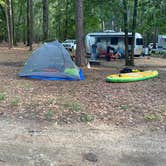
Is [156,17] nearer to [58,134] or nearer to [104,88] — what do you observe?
[104,88]

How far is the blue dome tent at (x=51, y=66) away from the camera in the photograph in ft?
41.7

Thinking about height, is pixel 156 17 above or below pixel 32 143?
above

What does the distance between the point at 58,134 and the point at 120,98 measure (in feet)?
11.3

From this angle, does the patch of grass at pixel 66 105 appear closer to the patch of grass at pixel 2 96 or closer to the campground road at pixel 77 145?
the campground road at pixel 77 145

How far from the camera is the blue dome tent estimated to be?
12.7 meters

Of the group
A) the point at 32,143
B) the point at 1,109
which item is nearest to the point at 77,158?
the point at 32,143

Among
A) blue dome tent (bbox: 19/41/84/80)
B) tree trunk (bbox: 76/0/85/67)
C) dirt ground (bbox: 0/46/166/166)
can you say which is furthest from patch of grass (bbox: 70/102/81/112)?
tree trunk (bbox: 76/0/85/67)

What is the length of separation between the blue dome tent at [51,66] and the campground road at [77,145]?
18.7 ft

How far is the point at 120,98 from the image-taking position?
9.45m

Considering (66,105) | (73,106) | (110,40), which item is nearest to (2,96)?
(66,105)

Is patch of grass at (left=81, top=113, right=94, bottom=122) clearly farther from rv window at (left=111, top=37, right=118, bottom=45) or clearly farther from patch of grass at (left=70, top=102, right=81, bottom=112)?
rv window at (left=111, top=37, right=118, bottom=45)

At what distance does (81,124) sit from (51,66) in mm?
6337

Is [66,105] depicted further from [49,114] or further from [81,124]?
[81,124]

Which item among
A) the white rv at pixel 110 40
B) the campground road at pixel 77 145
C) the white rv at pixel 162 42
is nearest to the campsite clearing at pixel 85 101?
the campground road at pixel 77 145
